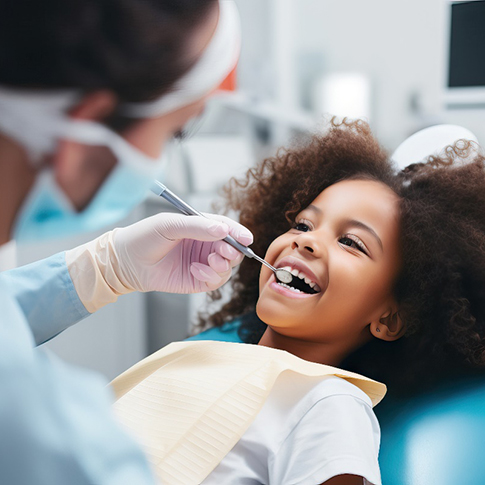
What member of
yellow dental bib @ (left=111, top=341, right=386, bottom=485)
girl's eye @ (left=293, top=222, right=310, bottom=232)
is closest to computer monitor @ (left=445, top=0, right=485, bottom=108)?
girl's eye @ (left=293, top=222, right=310, bottom=232)

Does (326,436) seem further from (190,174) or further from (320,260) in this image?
(190,174)

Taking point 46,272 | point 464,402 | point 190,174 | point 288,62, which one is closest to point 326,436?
point 464,402

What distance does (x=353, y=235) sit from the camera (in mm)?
1182

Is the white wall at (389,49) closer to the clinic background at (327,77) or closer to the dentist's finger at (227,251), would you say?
the clinic background at (327,77)

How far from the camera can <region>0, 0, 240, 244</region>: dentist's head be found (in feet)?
1.65

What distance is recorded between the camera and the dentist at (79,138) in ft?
1.65

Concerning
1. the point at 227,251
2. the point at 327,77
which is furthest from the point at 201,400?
the point at 327,77

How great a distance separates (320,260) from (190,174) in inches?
41.5

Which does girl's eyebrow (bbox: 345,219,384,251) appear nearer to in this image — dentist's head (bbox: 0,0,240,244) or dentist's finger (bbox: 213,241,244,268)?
dentist's finger (bbox: 213,241,244,268)

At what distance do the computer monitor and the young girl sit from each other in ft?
4.55

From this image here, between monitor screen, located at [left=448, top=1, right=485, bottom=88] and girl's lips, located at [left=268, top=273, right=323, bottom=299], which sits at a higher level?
monitor screen, located at [left=448, top=1, right=485, bottom=88]

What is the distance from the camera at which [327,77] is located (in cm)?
305

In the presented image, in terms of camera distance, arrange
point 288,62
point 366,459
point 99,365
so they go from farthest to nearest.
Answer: point 288,62 < point 99,365 < point 366,459

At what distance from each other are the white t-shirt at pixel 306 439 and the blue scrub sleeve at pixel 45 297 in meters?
0.43
